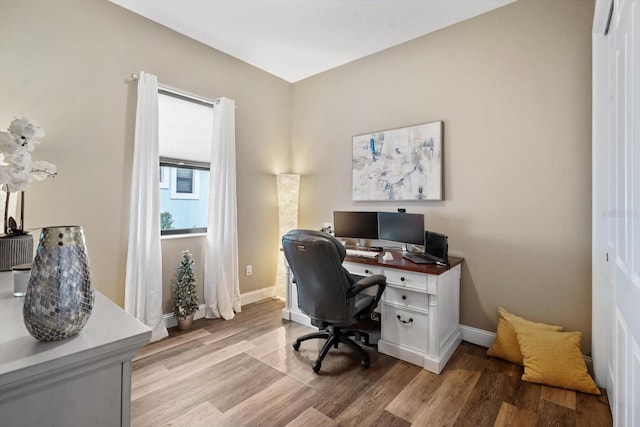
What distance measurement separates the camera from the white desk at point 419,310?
220 centimetres

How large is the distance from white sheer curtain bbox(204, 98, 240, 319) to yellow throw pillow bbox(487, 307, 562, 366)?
96.2 inches

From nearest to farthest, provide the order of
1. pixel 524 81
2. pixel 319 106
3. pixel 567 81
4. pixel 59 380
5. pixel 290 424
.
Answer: pixel 59 380, pixel 290 424, pixel 567 81, pixel 524 81, pixel 319 106

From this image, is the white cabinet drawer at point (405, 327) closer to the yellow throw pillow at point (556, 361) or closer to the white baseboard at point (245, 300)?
the yellow throw pillow at point (556, 361)

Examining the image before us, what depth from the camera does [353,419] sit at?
5.55 feet

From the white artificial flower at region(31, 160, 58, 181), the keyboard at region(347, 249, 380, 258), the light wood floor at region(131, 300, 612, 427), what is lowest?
the light wood floor at region(131, 300, 612, 427)

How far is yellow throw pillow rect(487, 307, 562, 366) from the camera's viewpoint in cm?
222

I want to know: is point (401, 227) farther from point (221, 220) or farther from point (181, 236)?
point (181, 236)

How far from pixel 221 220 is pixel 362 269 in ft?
5.19

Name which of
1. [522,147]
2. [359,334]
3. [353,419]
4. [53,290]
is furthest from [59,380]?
[522,147]

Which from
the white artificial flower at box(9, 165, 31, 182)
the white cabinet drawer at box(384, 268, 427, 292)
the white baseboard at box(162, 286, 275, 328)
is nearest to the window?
the white baseboard at box(162, 286, 275, 328)

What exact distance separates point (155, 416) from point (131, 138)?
2177 millimetres

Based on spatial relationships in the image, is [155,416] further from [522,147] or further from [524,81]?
[524,81]

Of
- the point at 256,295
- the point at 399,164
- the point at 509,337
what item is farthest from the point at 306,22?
the point at 509,337

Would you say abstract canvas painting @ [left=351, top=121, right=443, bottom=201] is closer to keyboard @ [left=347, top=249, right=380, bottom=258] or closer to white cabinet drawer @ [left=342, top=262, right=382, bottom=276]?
keyboard @ [left=347, top=249, right=380, bottom=258]
